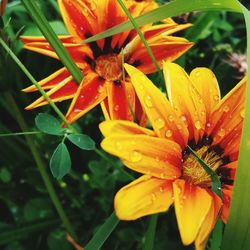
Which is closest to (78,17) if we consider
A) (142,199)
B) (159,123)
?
(159,123)

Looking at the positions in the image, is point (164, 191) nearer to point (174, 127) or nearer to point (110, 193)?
point (174, 127)

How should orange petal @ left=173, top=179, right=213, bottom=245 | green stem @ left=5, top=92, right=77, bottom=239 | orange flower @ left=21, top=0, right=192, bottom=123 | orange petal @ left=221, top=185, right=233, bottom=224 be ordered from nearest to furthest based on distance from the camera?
1. orange petal @ left=173, top=179, right=213, bottom=245
2. orange petal @ left=221, top=185, right=233, bottom=224
3. orange flower @ left=21, top=0, right=192, bottom=123
4. green stem @ left=5, top=92, right=77, bottom=239

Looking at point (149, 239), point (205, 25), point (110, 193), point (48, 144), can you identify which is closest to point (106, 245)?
point (110, 193)

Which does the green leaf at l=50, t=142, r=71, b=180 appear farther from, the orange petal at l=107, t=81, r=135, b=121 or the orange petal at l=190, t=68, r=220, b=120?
the orange petal at l=190, t=68, r=220, b=120

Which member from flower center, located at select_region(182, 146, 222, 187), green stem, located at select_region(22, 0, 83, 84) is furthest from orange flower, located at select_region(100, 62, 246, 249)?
green stem, located at select_region(22, 0, 83, 84)

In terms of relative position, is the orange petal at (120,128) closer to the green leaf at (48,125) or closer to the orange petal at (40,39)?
the green leaf at (48,125)

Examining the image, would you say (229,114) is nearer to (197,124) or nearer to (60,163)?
(197,124)

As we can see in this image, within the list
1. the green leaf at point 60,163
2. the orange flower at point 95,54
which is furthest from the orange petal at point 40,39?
the green leaf at point 60,163
